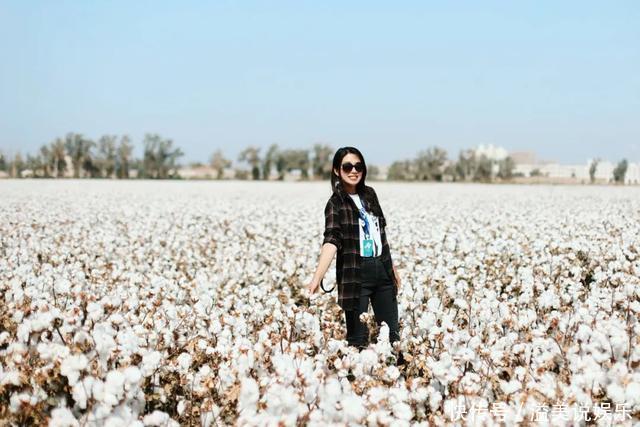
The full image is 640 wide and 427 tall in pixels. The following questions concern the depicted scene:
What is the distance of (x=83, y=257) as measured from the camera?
26.7 feet

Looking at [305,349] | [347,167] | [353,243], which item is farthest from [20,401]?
[347,167]

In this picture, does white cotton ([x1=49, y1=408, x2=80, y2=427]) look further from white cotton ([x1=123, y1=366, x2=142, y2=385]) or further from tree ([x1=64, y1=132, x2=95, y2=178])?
tree ([x1=64, y1=132, x2=95, y2=178])

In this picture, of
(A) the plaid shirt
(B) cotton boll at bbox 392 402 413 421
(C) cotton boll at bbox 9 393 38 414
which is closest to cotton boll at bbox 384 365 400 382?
(B) cotton boll at bbox 392 402 413 421

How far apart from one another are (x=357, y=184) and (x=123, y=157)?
98421mm

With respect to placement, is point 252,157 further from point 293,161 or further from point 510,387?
point 510,387

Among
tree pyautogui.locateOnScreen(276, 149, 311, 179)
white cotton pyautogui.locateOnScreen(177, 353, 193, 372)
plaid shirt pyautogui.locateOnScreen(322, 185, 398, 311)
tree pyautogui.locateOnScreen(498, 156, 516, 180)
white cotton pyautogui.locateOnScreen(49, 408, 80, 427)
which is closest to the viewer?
white cotton pyautogui.locateOnScreen(49, 408, 80, 427)

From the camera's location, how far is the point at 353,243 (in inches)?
176

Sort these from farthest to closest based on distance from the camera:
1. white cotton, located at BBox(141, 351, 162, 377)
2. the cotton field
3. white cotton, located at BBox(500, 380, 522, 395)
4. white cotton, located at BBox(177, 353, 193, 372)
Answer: white cotton, located at BBox(177, 353, 193, 372) → white cotton, located at BBox(141, 351, 162, 377) → white cotton, located at BBox(500, 380, 522, 395) → the cotton field

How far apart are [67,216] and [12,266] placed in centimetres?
900

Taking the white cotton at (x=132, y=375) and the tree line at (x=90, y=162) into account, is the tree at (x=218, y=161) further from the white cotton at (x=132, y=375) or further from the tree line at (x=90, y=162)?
the white cotton at (x=132, y=375)

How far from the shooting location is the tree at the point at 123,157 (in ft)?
319

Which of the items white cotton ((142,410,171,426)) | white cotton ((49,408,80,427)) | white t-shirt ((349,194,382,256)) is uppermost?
white t-shirt ((349,194,382,256))

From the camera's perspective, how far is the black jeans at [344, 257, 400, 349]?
14.8 ft

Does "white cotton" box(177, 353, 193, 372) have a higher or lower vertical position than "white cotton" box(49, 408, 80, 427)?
lower
